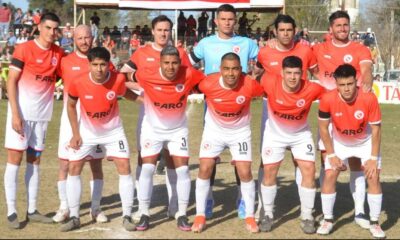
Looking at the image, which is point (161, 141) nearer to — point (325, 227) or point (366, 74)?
point (325, 227)

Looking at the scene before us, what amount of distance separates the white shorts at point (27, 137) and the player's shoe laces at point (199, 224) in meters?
2.02

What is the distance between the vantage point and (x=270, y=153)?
819 cm

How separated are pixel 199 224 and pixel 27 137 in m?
2.23

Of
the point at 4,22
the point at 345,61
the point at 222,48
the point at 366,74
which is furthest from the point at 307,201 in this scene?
the point at 4,22

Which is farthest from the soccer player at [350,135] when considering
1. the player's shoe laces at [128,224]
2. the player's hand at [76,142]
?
the player's hand at [76,142]

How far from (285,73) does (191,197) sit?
9.31 feet

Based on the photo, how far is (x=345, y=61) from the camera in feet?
28.4

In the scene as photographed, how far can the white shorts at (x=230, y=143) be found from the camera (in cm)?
809

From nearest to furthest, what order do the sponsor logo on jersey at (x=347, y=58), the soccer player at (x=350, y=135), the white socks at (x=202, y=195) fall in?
the soccer player at (x=350, y=135) < the white socks at (x=202, y=195) < the sponsor logo on jersey at (x=347, y=58)

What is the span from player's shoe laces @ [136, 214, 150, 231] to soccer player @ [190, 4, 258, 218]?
3.05ft

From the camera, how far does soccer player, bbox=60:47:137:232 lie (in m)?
7.93

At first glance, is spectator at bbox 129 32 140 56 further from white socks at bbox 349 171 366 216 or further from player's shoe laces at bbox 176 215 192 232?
player's shoe laces at bbox 176 215 192 232

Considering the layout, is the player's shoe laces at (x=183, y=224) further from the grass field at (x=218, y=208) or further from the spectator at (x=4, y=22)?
the spectator at (x=4, y=22)

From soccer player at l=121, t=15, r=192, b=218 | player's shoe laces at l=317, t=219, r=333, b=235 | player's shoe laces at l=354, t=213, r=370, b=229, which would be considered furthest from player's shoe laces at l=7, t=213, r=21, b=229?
player's shoe laces at l=354, t=213, r=370, b=229
